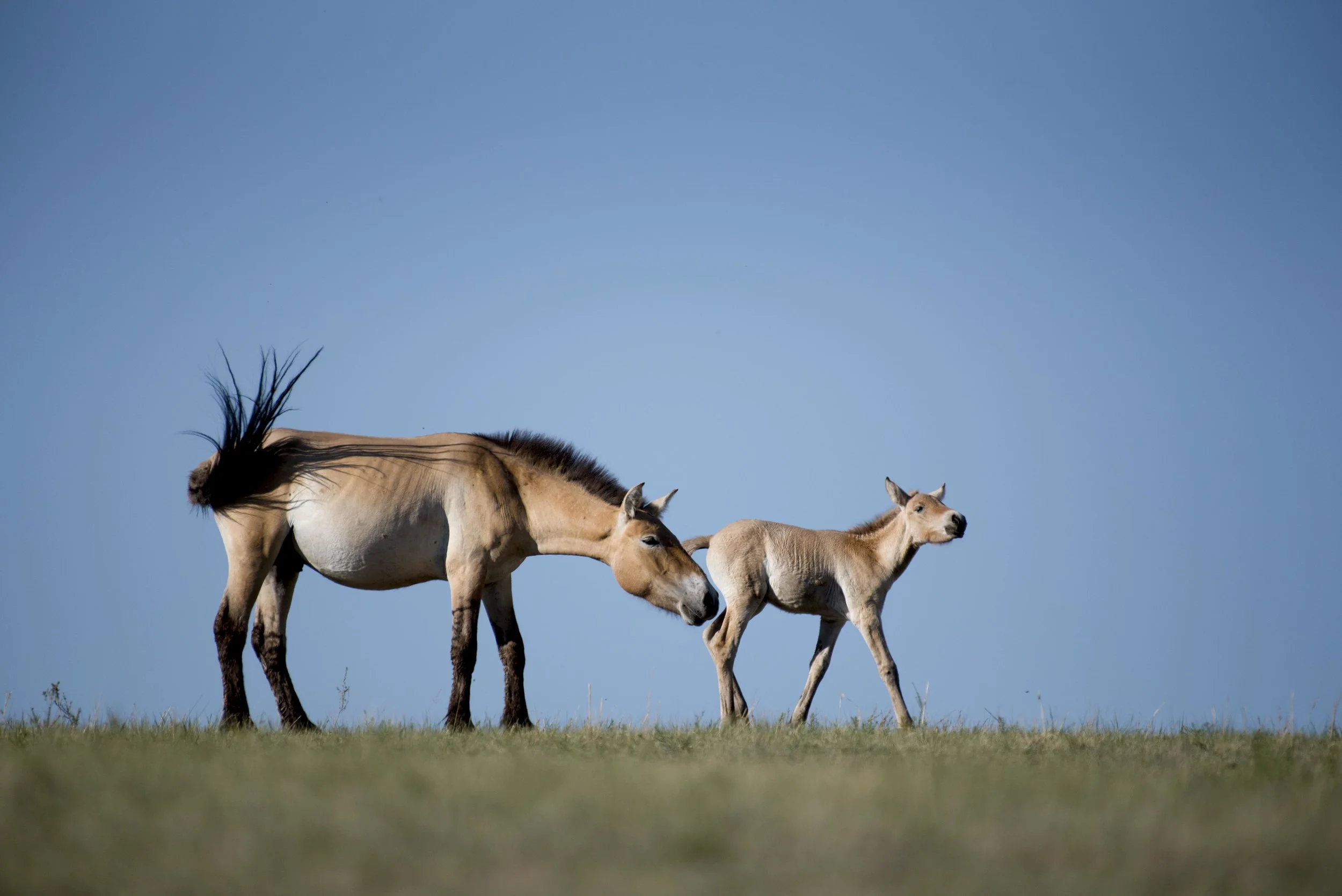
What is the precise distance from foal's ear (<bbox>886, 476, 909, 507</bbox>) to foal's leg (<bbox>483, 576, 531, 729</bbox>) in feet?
16.6

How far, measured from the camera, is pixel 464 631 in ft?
34.5

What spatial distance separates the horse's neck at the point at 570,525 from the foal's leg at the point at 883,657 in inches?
143

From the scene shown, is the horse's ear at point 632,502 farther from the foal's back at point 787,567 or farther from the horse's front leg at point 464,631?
the foal's back at point 787,567

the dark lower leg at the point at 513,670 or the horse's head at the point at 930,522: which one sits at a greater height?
the horse's head at the point at 930,522

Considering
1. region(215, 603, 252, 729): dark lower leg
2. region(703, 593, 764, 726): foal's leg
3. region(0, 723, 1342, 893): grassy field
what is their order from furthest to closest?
1. region(703, 593, 764, 726): foal's leg
2. region(215, 603, 252, 729): dark lower leg
3. region(0, 723, 1342, 893): grassy field

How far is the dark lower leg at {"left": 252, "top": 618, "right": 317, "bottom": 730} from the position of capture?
10.6 m

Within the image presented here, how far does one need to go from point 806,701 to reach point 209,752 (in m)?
8.01

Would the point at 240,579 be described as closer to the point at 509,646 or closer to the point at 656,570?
the point at 509,646

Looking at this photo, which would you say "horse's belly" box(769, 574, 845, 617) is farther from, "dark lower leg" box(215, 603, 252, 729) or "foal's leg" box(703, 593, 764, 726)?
"dark lower leg" box(215, 603, 252, 729)

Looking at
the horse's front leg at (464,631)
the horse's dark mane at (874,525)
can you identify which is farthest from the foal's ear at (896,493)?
the horse's front leg at (464,631)

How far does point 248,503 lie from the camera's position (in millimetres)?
10781

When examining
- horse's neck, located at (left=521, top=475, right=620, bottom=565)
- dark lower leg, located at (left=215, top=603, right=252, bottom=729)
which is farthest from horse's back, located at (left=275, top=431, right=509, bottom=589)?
dark lower leg, located at (left=215, top=603, right=252, bottom=729)

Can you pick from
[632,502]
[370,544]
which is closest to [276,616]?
[370,544]

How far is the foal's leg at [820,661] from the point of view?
13.6 metres
